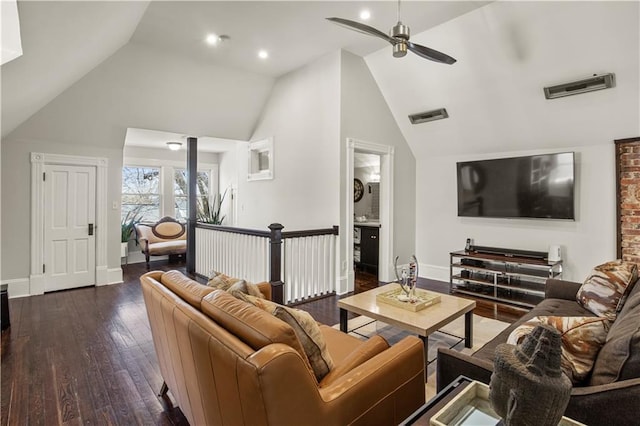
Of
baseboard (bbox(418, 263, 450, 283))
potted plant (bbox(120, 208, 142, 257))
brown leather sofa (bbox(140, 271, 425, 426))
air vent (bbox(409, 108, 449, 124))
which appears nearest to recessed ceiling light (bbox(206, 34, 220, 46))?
air vent (bbox(409, 108, 449, 124))

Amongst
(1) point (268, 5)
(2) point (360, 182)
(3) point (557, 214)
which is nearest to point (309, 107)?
(1) point (268, 5)

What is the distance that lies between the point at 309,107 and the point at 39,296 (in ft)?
15.5

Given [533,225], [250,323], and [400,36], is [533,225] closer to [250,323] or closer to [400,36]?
[400,36]

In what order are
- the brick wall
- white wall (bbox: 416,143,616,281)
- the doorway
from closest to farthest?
the brick wall → white wall (bbox: 416,143,616,281) → the doorway

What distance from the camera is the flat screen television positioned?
4.33m

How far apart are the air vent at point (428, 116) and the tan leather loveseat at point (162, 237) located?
5.21m

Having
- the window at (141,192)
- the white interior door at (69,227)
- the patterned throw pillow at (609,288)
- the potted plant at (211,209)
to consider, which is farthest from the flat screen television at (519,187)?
the window at (141,192)

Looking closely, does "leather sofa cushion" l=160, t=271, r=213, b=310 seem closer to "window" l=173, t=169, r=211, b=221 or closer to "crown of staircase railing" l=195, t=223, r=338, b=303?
"crown of staircase railing" l=195, t=223, r=338, b=303

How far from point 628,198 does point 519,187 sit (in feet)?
3.74

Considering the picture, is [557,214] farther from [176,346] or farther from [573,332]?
[176,346]

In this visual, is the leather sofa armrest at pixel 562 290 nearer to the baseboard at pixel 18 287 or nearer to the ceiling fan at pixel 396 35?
the ceiling fan at pixel 396 35

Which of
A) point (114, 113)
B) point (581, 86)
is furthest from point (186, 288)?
point (581, 86)

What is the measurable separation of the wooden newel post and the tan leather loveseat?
12.2ft

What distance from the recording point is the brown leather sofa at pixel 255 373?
1.12 m
